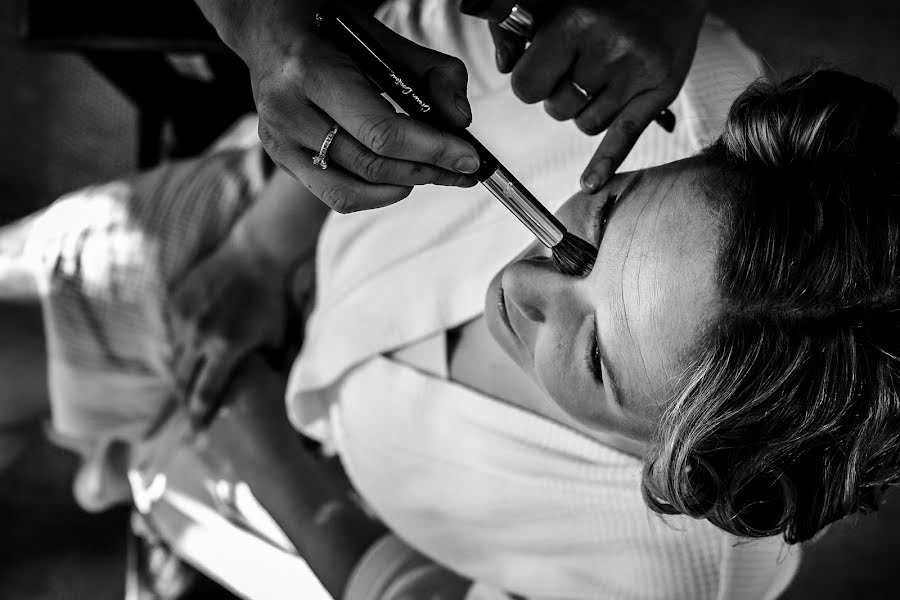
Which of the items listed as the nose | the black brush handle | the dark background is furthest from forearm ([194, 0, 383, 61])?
the dark background

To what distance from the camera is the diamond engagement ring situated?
0.52m

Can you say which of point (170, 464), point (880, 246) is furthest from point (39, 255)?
point (880, 246)

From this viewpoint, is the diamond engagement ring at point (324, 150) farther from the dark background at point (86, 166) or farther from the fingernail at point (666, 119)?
the dark background at point (86, 166)

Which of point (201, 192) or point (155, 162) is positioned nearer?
point (201, 192)

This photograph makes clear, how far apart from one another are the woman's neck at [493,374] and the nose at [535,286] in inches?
Answer: 6.4

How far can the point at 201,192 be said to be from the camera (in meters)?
1.04

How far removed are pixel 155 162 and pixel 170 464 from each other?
25.3 inches

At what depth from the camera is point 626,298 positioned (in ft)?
1.92

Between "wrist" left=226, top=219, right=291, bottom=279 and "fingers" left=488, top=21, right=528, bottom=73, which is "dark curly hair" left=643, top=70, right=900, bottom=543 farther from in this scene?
"wrist" left=226, top=219, right=291, bottom=279

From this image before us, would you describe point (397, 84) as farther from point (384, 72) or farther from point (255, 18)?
point (255, 18)

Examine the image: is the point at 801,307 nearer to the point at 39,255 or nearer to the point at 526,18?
the point at 526,18

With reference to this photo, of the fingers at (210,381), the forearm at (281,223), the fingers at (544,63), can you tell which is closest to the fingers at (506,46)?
the fingers at (544,63)

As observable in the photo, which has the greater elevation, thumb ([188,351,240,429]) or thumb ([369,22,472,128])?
thumb ([369,22,472,128])

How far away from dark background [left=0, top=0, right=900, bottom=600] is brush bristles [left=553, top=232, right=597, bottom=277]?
1.04 metres
